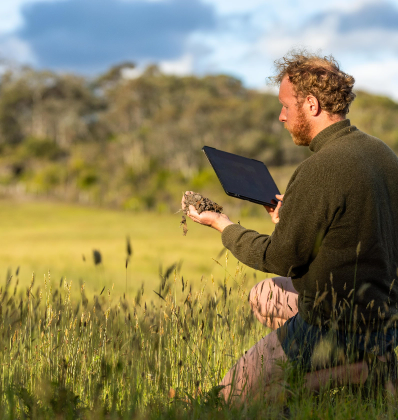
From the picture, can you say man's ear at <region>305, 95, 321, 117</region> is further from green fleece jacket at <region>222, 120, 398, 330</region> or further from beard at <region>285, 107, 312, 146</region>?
green fleece jacket at <region>222, 120, 398, 330</region>

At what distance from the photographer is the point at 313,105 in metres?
2.40

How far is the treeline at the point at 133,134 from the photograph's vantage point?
4138 cm

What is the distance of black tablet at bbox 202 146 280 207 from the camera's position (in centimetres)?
259

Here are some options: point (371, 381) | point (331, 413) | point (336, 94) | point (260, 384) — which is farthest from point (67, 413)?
point (336, 94)

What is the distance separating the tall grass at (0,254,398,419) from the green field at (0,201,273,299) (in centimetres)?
633

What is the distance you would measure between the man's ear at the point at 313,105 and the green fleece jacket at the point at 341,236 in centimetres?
17

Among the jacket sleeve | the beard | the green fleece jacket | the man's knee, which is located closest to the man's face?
the beard

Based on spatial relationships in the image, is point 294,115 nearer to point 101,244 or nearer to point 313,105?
point 313,105

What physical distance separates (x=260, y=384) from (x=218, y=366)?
522 millimetres

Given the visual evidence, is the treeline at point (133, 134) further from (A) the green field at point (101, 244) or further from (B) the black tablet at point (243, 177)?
(B) the black tablet at point (243, 177)

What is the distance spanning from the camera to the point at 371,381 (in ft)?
7.35

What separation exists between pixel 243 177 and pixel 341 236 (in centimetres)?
72

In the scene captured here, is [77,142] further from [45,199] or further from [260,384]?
[260,384]

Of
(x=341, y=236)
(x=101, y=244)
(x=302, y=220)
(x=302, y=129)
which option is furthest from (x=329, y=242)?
(x=101, y=244)
